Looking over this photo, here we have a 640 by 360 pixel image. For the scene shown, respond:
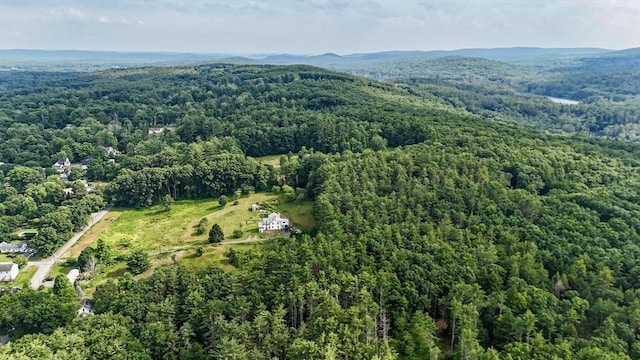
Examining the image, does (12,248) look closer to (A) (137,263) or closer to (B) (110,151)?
(A) (137,263)

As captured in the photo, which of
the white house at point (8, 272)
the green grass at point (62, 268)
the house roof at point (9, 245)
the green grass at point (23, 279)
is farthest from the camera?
the house roof at point (9, 245)

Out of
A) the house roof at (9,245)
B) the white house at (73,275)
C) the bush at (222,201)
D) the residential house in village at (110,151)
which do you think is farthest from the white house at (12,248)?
the residential house in village at (110,151)

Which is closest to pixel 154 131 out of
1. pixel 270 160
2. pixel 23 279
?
pixel 270 160

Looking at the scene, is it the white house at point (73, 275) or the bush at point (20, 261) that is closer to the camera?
the white house at point (73, 275)

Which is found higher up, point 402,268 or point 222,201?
point 402,268

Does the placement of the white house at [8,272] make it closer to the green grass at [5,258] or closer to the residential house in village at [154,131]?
the green grass at [5,258]

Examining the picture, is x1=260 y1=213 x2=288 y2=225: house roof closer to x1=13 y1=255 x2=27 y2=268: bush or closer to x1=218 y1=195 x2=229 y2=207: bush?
x1=218 y1=195 x2=229 y2=207: bush
